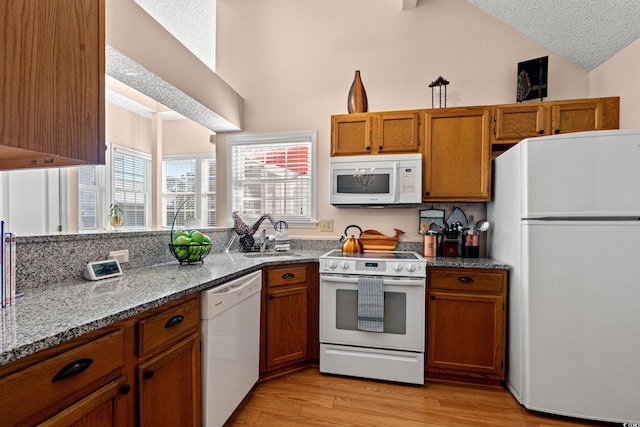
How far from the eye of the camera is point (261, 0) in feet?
10.5

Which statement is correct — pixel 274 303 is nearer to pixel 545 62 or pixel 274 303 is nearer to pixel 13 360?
pixel 13 360

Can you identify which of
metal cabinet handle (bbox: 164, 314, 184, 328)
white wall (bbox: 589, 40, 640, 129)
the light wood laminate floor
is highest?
white wall (bbox: 589, 40, 640, 129)

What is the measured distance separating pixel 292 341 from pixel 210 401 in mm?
888

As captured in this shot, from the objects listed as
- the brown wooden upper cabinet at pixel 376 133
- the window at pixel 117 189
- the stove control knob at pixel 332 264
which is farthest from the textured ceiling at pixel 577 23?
the window at pixel 117 189

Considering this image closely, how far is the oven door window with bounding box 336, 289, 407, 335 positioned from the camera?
7.29 feet

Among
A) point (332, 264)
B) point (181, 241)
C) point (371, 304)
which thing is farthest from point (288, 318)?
point (181, 241)

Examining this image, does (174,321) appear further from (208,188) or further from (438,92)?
(208,188)

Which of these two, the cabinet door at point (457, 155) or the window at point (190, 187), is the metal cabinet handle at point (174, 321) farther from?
the window at point (190, 187)

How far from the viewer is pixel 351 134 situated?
2.69 metres

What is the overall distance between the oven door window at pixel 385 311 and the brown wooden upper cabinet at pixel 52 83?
180 cm

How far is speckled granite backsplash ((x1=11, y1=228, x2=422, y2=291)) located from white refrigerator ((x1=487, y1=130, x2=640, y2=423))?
2.44 m

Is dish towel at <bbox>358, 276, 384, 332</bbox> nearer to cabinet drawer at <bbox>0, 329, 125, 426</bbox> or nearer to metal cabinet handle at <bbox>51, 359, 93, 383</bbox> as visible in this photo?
cabinet drawer at <bbox>0, 329, 125, 426</bbox>

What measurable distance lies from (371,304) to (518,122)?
1.86 metres

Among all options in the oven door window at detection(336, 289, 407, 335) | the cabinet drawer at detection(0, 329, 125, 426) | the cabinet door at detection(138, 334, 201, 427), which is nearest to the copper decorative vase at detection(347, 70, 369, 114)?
the oven door window at detection(336, 289, 407, 335)
